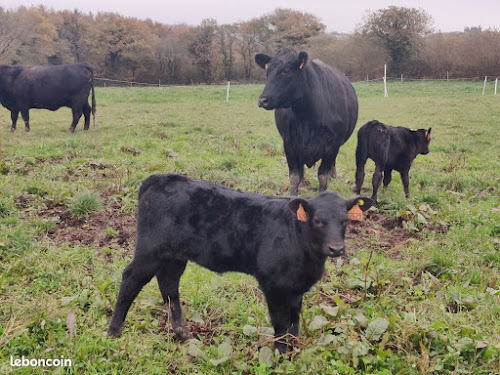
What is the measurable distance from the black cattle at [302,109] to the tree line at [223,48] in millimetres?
33023

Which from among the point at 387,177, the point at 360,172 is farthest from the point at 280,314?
the point at 387,177

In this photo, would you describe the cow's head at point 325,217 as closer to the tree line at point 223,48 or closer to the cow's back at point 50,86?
the cow's back at point 50,86

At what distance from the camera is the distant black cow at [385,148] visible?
6.61 metres

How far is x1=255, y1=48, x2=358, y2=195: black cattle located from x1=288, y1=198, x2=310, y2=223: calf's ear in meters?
3.08

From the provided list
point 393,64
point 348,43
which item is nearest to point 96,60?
point 348,43

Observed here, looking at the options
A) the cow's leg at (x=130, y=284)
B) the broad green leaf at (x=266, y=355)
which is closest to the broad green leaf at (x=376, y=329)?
the broad green leaf at (x=266, y=355)

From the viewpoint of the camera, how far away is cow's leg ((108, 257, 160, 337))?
10.7ft

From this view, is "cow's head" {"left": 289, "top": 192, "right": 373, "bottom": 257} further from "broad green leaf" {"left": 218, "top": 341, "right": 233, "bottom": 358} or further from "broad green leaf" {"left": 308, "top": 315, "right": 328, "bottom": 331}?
"broad green leaf" {"left": 218, "top": 341, "right": 233, "bottom": 358}

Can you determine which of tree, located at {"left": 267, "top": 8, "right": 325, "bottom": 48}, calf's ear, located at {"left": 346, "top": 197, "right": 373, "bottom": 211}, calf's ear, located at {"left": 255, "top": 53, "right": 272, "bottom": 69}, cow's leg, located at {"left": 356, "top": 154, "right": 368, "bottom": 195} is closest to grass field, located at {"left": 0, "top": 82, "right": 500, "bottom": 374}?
cow's leg, located at {"left": 356, "top": 154, "right": 368, "bottom": 195}

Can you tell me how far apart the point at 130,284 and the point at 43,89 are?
11.8 m

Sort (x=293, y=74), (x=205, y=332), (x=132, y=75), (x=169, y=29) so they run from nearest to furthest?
(x=205, y=332) < (x=293, y=74) < (x=132, y=75) < (x=169, y=29)

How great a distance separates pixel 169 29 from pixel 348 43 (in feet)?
75.4

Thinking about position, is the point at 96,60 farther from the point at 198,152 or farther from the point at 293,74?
the point at 293,74

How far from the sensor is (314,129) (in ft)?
20.5
